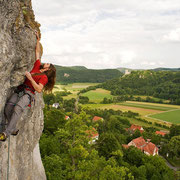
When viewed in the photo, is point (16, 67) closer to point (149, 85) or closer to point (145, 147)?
point (145, 147)

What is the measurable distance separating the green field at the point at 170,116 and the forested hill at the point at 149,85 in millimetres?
26679

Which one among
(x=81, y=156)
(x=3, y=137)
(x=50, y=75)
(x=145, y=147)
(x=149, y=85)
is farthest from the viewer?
(x=149, y=85)

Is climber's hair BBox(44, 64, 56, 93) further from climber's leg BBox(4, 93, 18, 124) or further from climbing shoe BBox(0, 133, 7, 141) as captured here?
climbing shoe BBox(0, 133, 7, 141)

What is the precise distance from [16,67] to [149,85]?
158518 mm

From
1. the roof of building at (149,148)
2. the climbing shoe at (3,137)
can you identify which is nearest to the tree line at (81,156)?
the climbing shoe at (3,137)

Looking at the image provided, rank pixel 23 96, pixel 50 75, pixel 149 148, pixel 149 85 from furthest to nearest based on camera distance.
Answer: pixel 149 85
pixel 149 148
pixel 50 75
pixel 23 96

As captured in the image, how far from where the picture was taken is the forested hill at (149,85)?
125 meters

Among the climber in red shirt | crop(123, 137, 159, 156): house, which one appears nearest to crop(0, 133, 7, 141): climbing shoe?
the climber in red shirt

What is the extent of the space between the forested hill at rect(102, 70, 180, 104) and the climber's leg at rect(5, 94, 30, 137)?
11455 centimetres

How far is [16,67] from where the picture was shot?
5.25 m

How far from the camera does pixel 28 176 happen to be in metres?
6.73

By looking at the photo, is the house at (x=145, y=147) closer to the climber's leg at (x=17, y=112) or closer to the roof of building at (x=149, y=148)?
the roof of building at (x=149, y=148)

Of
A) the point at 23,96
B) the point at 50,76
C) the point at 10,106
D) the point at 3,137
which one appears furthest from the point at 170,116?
the point at 3,137

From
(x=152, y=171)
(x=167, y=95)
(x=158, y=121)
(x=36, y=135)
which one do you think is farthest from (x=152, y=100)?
(x=36, y=135)
